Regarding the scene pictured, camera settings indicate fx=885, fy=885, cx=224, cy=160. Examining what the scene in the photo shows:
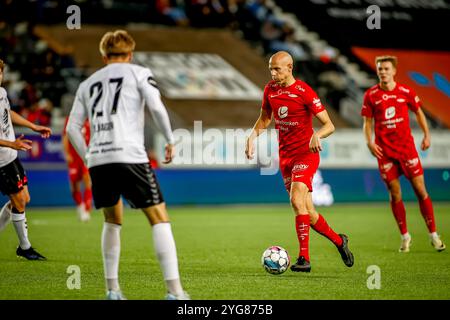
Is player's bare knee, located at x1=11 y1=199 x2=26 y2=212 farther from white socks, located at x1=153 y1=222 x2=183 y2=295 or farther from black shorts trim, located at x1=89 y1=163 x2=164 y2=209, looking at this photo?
white socks, located at x1=153 y1=222 x2=183 y2=295


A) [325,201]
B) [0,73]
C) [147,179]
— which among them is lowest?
[325,201]

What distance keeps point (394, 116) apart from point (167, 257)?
5404mm

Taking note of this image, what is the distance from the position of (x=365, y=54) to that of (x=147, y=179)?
2358 centimetres

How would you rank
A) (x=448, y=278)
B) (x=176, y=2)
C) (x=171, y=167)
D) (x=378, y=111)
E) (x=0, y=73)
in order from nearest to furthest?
(x=448, y=278), (x=0, y=73), (x=378, y=111), (x=171, y=167), (x=176, y=2)

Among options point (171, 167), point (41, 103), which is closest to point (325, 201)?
point (171, 167)

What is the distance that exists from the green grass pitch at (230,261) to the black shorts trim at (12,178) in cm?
81

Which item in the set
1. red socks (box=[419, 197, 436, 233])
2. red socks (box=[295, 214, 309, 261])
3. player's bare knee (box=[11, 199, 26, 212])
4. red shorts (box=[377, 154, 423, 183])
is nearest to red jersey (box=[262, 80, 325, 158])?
red socks (box=[295, 214, 309, 261])

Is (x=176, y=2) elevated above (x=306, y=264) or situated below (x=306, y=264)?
above

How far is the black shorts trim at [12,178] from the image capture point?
31.9ft

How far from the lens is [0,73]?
9219 millimetres

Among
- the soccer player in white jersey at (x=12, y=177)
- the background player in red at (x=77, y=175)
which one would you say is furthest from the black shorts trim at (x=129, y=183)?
the background player in red at (x=77, y=175)

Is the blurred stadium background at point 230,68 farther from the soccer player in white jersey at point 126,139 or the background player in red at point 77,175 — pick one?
the soccer player in white jersey at point 126,139

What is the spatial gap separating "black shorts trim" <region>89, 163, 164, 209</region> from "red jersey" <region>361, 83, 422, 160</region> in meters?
5.16
